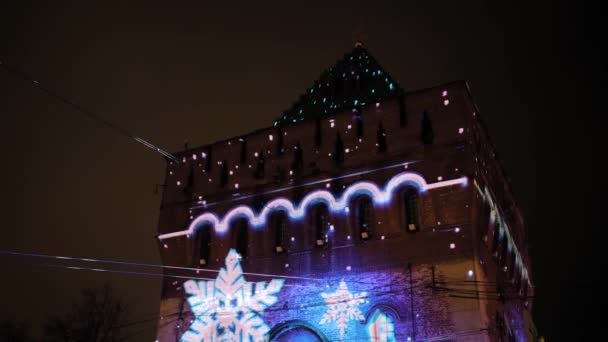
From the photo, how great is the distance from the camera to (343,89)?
28.5 meters

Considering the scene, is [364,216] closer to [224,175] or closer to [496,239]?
[496,239]

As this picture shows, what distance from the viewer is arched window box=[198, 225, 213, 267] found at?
25756 millimetres

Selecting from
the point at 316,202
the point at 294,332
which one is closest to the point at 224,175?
the point at 316,202

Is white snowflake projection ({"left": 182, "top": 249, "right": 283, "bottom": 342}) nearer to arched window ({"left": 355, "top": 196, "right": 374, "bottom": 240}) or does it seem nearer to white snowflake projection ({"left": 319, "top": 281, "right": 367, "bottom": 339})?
white snowflake projection ({"left": 319, "top": 281, "right": 367, "bottom": 339})

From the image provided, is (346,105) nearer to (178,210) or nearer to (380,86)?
(380,86)

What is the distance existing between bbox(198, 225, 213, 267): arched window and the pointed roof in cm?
521

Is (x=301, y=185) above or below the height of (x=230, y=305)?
above

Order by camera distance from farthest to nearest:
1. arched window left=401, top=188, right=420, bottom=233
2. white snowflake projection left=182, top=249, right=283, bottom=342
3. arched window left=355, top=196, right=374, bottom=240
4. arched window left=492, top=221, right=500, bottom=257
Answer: arched window left=492, top=221, right=500, bottom=257, white snowflake projection left=182, top=249, right=283, bottom=342, arched window left=355, top=196, right=374, bottom=240, arched window left=401, top=188, right=420, bottom=233

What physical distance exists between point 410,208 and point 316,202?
3.55 meters

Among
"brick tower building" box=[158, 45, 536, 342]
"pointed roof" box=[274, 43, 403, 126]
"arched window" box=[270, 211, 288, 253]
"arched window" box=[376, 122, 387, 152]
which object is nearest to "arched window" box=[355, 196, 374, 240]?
"brick tower building" box=[158, 45, 536, 342]

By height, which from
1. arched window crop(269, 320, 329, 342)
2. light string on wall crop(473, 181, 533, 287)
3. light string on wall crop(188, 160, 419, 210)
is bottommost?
arched window crop(269, 320, 329, 342)

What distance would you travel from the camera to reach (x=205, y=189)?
27.0m

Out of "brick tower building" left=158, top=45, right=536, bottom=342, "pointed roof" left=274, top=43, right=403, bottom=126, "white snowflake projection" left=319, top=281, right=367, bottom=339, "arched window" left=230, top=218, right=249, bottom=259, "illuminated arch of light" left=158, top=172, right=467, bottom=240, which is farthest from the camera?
"pointed roof" left=274, top=43, right=403, bottom=126

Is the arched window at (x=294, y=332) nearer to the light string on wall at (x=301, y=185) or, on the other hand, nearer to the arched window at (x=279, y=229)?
the arched window at (x=279, y=229)
